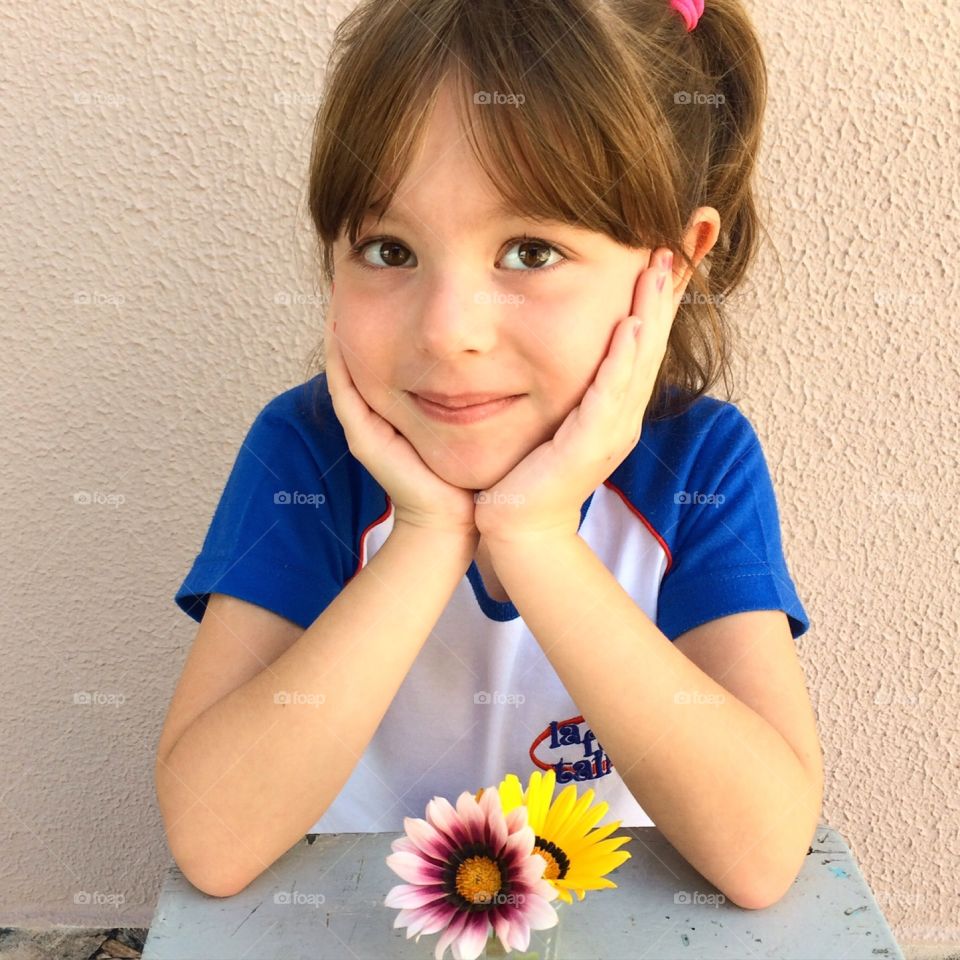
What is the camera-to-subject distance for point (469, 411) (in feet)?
3.09

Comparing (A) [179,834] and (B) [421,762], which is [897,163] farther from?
(A) [179,834]

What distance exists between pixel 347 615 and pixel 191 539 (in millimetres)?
652

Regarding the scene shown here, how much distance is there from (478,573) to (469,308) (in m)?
0.39

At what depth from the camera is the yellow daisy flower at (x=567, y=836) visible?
0.69 meters

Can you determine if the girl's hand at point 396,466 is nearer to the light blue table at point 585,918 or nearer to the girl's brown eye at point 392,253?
the girl's brown eye at point 392,253

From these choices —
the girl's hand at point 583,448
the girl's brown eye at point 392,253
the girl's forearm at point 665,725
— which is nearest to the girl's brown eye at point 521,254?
the girl's brown eye at point 392,253

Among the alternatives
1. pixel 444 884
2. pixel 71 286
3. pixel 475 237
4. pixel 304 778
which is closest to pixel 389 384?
pixel 475 237

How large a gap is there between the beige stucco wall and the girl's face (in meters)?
0.44

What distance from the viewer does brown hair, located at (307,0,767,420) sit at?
87 cm

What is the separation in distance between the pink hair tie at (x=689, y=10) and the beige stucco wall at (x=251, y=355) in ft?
0.77

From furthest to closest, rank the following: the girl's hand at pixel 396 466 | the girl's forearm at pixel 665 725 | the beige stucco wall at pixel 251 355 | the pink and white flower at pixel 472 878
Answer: the beige stucco wall at pixel 251 355, the girl's hand at pixel 396 466, the girl's forearm at pixel 665 725, the pink and white flower at pixel 472 878

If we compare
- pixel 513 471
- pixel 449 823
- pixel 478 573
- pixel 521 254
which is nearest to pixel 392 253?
pixel 521 254

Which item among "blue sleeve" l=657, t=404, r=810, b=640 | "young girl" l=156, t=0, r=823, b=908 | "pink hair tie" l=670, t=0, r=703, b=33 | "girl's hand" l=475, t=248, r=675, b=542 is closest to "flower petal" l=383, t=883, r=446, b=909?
"young girl" l=156, t=0, r=823, b=908

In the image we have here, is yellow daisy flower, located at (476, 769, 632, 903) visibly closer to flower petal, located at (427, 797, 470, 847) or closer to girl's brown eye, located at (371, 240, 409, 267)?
flower petal, located at (427, 797, 470, 847)
